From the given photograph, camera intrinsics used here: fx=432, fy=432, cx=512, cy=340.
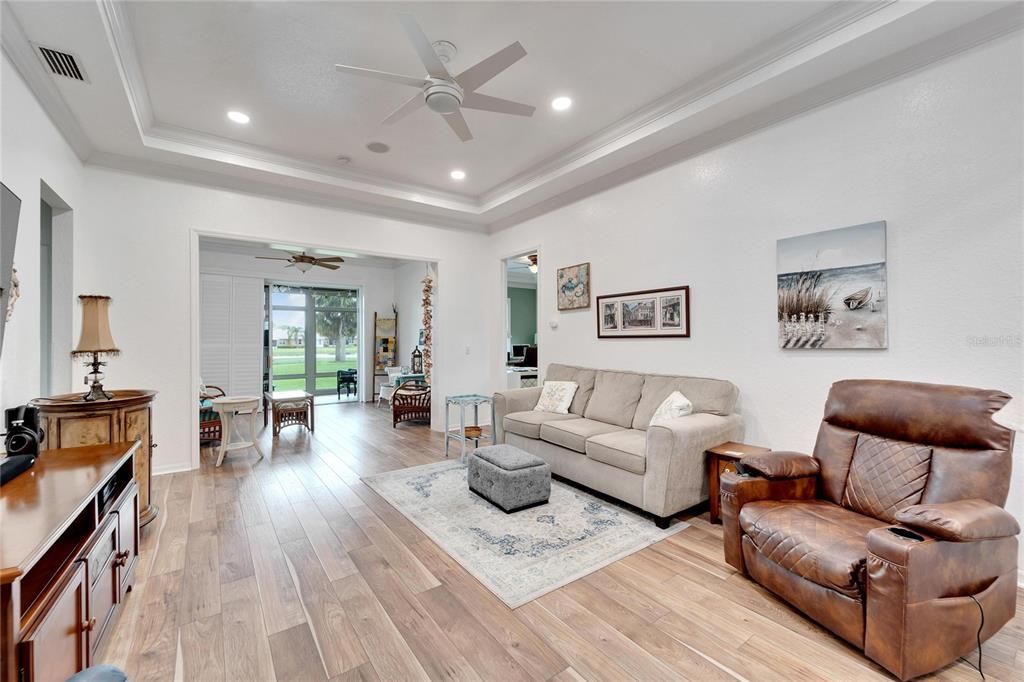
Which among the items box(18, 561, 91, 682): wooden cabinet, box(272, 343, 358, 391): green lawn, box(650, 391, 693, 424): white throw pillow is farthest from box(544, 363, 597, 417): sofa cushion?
box(272, 343, 358, 391): green lawn

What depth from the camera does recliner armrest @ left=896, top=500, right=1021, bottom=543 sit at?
64.1 inches

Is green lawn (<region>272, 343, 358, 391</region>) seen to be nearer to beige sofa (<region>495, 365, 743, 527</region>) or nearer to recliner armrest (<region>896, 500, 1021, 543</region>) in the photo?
beige sofa (<region>495, 365, 743, 527</region>)

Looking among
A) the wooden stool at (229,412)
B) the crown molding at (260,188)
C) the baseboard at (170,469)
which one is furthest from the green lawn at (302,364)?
the baseboard at (170,469)

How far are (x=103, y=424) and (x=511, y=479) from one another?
2666mm

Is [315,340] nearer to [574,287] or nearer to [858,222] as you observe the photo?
[574,287]

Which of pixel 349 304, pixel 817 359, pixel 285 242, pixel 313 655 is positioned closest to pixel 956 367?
pixel 817 359

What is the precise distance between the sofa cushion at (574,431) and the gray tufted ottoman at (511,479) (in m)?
0.37

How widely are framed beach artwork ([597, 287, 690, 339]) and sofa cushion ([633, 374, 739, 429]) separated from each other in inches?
17.7

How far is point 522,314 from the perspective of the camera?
11.4 m

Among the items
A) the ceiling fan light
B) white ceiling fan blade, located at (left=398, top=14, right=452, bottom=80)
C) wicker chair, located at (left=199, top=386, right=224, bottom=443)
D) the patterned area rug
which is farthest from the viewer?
wicker chair, located at (left=199, top=386, right=224, bottom=443)

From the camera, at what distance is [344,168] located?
482 centimetres

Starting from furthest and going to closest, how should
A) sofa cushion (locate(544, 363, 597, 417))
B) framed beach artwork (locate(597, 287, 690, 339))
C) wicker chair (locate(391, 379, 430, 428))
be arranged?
1. wicker chair (locate(391, 379, 430, 428))
2. sofa cushion (locate(544, 363, 597, 417))
3. framed beach artwork (locate(597, 287, 690, 339))

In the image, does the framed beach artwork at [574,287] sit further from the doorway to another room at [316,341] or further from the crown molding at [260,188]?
the doorway to another room at [316,341]

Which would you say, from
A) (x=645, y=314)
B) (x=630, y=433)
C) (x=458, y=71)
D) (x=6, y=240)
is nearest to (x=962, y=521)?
(x=630, y=433)
